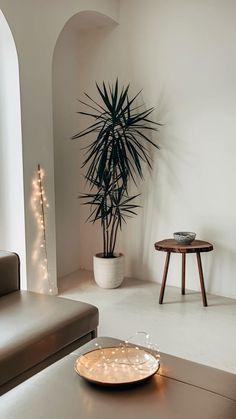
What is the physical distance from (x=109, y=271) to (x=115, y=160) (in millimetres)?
1026

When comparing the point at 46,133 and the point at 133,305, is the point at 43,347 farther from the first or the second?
the point at 46,133

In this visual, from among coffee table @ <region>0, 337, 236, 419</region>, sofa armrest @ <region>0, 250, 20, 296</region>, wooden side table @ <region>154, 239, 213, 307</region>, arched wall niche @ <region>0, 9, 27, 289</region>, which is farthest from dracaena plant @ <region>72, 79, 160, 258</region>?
coffee table @ <region>0, 337, 236, 419</region>

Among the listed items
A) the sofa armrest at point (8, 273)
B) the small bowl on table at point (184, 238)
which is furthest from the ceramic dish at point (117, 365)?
the small bowl on table at point (184, 238)

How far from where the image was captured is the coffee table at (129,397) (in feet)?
4.37

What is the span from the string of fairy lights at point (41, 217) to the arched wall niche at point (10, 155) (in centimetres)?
14

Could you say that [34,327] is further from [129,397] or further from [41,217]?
[41,217]

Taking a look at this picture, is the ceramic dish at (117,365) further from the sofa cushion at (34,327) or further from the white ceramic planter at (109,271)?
the white ceramic planter at (109,271)

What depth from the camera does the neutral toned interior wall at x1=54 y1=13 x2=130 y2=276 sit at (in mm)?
4031

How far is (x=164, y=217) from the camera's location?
3.96 metres

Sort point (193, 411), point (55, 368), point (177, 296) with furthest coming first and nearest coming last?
point (177, 296) < point (55, 368) < point (193, 411)

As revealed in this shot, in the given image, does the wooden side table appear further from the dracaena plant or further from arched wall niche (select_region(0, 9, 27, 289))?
arched wall niche (select_region(0, 9, 27, 289))

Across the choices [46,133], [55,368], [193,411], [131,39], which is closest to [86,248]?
[46,133]

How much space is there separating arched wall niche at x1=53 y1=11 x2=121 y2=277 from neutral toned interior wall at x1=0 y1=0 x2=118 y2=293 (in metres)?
0.47

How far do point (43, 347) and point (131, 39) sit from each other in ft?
9.95
